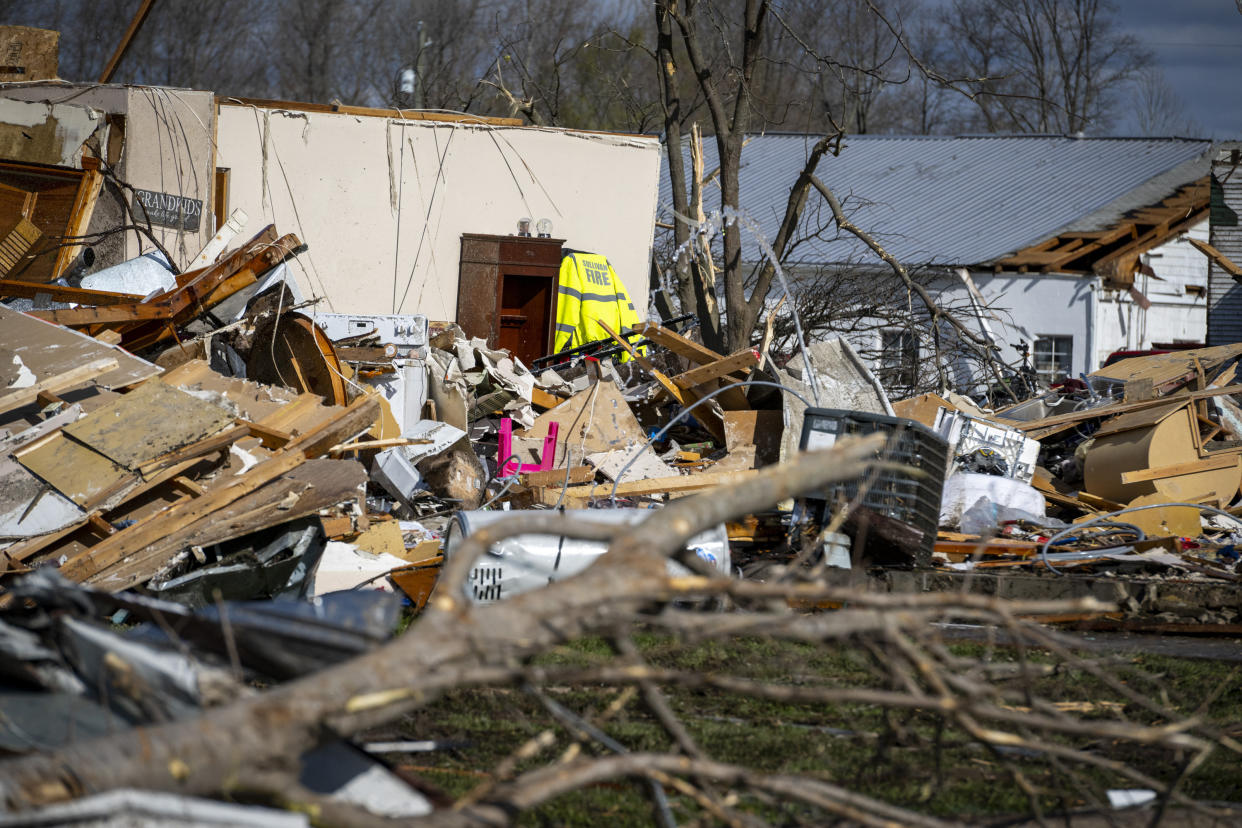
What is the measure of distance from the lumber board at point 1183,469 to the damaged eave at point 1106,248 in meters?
14.6

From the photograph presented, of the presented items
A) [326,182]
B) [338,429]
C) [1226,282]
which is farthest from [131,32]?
[1226,282]

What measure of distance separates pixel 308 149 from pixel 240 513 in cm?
750

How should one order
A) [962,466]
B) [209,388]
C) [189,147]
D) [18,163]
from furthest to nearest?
[189,147]
[18,163]
[962,466]
[209,388]

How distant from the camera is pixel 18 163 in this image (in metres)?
A: 11.0

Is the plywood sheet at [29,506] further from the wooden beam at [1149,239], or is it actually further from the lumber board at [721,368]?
the wooden beam at [1149,239]

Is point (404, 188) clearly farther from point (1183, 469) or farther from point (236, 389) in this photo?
point (1183, 469)

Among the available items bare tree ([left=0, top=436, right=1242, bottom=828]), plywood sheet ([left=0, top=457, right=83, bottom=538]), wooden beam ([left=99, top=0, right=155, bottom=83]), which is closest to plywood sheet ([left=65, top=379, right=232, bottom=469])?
plywood sheet ([left=0, top=457, right=83, bottom=538])

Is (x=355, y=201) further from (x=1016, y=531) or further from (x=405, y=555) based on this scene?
(x=1016, y=531)

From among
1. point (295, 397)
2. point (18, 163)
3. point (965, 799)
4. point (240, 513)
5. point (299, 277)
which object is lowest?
point (965, 799)

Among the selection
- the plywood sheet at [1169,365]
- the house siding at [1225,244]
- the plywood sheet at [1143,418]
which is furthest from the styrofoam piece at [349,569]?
the house siding at [1225,244]

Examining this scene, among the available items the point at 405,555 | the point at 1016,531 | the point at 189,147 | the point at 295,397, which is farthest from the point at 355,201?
the point at 1016,531

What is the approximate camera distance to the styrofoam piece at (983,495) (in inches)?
319

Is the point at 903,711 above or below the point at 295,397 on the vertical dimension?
below

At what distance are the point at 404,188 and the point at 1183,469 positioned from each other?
8.50 metres
